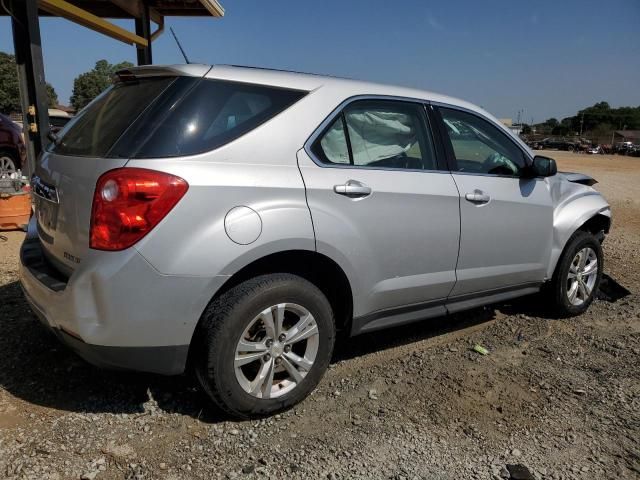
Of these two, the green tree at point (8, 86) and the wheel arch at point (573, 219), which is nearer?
the wheel arch at point (573, 219)

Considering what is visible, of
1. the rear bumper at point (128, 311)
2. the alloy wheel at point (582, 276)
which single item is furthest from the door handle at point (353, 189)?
the alloy wheel at point (582, 276)

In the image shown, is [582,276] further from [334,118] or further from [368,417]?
[334,118]

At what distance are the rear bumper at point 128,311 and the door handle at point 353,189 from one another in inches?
31.3

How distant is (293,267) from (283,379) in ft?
2.04

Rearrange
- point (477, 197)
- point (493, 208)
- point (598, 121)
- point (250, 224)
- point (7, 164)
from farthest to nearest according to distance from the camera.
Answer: point (598, 121)
point (7, 164)
point (493, 208)
point (477, 197)
point (250, 224)

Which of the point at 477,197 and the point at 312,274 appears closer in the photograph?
the point at 312,274

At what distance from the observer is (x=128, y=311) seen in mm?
2443

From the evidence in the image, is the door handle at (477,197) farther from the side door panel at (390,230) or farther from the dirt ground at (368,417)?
the dirt ground at (368,417)

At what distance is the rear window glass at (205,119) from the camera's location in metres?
2.54

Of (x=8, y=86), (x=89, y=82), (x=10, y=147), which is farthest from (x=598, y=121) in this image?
(x=10, y=147)

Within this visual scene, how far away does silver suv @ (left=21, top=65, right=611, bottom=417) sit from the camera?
96.8 inches

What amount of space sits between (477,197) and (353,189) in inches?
42.1

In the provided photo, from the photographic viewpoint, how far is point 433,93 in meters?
3.76

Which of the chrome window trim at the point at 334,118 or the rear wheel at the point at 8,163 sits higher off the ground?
the chrome window trim at the point at 334,118
